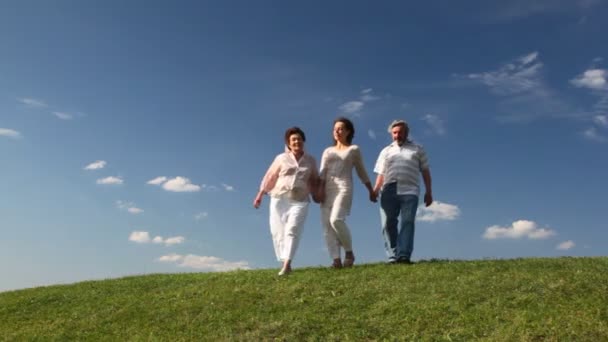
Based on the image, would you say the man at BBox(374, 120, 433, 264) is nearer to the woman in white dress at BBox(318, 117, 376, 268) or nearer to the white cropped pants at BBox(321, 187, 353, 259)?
the woman in white dress at BBox(318, 117, 376, 268)

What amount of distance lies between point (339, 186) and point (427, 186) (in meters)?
2.23

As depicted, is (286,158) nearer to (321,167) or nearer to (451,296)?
(321,167)

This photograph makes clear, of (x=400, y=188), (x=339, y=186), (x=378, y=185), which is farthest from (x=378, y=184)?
(x=339, y=186)

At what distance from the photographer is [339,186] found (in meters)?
14.2

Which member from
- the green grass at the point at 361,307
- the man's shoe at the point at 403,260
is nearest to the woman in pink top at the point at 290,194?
the green grass at the point at 361,307

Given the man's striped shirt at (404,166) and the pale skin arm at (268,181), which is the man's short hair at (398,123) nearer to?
the man's striped shirt at (404,166)

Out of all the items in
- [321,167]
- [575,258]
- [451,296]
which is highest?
[321,167]

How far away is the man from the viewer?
14469 mm

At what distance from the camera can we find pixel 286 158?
47.2ft

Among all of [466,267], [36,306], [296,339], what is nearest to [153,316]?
[296,339]

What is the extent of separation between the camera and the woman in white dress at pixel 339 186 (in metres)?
14.2

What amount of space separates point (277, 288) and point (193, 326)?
2.11m

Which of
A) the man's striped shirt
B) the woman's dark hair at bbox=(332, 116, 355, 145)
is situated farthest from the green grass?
the woman's dark hair at bbox=(332, 116, 355, 145)

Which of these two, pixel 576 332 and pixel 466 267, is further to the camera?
pixel 466 267
